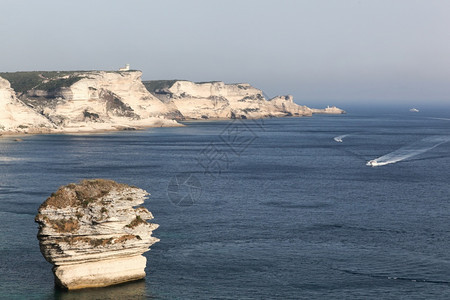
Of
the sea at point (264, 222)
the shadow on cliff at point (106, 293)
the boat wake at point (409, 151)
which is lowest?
the shadow on cliff at point (106, 293)

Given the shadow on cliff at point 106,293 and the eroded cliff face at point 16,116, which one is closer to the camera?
the shadow on cliff at point 106,293

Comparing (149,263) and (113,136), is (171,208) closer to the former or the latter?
(149,263)

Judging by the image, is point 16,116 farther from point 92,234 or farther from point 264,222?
point 92,234

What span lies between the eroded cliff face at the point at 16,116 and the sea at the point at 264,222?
121 ft

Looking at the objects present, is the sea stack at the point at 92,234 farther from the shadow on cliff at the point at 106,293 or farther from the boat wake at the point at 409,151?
the boat wake at the point at 409,151

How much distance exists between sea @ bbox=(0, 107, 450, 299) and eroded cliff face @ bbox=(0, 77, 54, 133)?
36.8 m

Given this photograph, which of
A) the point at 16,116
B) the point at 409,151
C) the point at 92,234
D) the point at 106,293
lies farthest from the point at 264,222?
the point at 16,116

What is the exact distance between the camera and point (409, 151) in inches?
5344

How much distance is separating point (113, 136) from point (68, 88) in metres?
24.9

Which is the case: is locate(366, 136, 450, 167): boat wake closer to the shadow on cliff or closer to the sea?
the sea

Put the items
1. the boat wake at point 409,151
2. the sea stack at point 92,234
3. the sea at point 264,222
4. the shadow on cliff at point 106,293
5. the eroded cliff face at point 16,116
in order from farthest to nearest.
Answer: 1. the eroded cliff face at point 16,116
2. the boat wake at point 409,151
3. the sea at point 264,222
4. the sea stack at point 92,234
5. the shadow on cliff at point 106,293

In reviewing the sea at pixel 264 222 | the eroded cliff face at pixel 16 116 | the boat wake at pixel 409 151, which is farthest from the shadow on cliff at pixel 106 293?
the eroded cliff face at pixel 16 116

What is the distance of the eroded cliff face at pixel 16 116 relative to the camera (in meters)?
170

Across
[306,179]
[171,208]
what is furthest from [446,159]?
[171,208]
